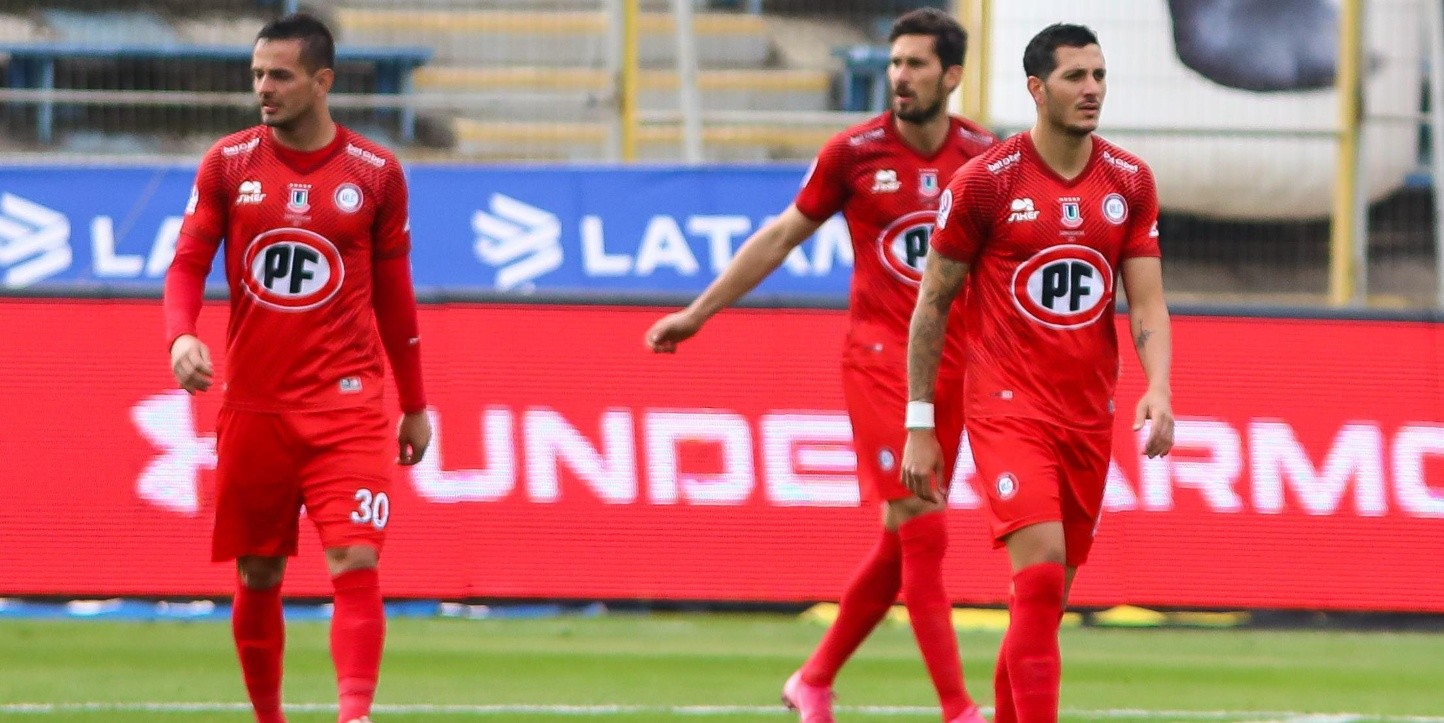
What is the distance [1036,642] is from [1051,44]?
1.62 metres

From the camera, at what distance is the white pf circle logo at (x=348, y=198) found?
6.63 meters

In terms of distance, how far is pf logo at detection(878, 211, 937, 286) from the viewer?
294 inches

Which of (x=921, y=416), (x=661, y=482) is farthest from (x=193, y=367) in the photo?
(x=661, y=482)

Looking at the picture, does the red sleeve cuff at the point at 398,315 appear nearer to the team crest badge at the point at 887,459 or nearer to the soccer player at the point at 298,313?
the soccer player at the point at 298,313

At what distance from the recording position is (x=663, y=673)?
29.9 feet

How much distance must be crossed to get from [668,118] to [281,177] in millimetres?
7611

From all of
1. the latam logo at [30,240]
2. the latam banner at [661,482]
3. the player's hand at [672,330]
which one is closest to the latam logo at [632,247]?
the latam logo at [30,240]

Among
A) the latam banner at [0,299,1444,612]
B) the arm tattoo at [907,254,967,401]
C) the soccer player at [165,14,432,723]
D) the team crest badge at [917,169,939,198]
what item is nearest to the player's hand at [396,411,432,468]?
the soccer player at [165,14,432,723]

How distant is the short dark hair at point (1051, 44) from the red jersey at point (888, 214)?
1.22 m

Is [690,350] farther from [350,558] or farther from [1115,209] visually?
[1115,209]

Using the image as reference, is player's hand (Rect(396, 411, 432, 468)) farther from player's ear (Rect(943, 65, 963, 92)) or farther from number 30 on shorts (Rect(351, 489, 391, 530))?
player's ear (Rect(943, 65, 963, 92))

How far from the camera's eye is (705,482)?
1055 cm

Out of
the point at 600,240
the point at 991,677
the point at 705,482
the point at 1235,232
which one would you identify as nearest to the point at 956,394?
the point at 991,677

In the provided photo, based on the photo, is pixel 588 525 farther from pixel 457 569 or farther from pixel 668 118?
pixel 668 118
